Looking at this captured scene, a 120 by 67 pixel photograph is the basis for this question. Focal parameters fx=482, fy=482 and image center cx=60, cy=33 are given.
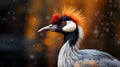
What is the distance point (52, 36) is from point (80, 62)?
32 cm

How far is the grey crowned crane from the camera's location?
5.14 ft

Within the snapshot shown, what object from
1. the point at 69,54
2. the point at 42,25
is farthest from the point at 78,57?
the point at 42,25

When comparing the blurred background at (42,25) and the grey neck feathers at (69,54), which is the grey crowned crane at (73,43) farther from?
the blurred background at (42,25)

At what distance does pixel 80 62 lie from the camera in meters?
1.57

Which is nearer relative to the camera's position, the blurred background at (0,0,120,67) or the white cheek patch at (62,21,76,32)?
the white cheek patch at (62,21,76,32)

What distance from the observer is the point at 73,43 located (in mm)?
1586

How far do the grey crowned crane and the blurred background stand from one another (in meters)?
0.23

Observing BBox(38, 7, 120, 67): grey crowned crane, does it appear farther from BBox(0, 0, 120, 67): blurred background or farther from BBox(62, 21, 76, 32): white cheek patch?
BBox(0, 0, 120, 67): blurred background

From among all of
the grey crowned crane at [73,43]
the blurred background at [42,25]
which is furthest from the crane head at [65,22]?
the blurred background at [42,25]

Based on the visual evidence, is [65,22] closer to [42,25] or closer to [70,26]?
[70,26]

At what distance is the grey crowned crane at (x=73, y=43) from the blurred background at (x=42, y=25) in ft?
0.76

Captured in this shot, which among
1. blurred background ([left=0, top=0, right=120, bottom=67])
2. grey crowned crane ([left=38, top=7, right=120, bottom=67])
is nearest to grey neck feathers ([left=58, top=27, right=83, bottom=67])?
grey crowned crane ([left=38, top=7, right=120, bottom=67])

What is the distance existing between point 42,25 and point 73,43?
1.03ft

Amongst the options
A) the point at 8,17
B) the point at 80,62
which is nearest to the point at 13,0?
the point at 8,17
